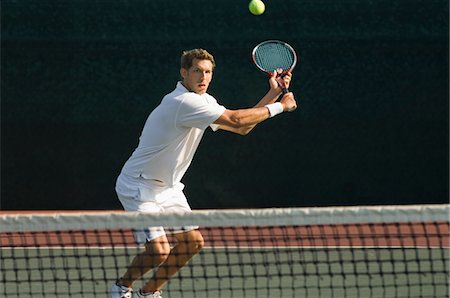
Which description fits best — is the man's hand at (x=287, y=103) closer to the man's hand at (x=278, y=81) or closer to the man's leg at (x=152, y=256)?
the man's hand at (x=278, y=81)

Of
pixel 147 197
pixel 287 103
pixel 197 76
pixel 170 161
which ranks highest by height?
pixel 197 76

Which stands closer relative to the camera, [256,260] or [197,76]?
[197,76]

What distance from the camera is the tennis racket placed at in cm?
538

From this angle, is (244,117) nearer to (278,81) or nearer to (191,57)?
(191,57)

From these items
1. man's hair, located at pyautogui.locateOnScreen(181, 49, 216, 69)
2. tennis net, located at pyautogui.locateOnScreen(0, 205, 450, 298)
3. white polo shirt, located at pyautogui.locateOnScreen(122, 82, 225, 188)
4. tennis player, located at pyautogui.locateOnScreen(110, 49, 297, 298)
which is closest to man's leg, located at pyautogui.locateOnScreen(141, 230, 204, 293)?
tennis player, located at pyautogui.locateOnScreen(110, 49, 297, 298)

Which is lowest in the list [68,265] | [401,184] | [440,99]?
[68,265]

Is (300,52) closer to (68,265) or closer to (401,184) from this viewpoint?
(401,184)

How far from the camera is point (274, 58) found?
18.0 feet

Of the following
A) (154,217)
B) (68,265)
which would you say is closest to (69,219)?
(154,217)

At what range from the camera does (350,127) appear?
9.48 m

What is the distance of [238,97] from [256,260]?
3195mm

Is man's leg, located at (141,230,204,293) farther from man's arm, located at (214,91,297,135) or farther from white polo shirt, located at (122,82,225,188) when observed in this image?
man's arm, located at (214,91,297,135)

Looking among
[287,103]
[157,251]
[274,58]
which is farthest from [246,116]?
[274,58]

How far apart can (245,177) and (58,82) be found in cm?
197
